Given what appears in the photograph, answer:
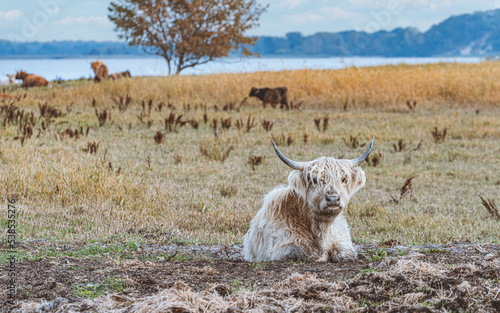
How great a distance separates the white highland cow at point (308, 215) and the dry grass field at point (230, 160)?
123 centimetres

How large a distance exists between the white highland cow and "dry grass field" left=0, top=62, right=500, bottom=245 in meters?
1.23

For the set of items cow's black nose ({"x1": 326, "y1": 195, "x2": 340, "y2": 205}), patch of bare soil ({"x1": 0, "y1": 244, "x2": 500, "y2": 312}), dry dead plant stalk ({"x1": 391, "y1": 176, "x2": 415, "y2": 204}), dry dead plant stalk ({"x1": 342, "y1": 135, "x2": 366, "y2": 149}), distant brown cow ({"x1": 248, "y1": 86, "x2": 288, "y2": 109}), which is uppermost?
distant brown cow ({"x1": 248, "y1": 86, "x2": 288, "y2": 109})

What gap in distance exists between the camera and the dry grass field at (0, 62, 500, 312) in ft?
11.6

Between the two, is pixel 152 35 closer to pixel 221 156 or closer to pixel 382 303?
pixel 221 156

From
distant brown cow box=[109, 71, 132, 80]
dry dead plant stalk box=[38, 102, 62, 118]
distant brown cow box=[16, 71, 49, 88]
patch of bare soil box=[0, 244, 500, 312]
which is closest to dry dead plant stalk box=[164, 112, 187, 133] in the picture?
dry dead plant stalk box=[38, 102, 62, 118]

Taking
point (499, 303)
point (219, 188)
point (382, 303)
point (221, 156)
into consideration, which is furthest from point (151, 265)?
point (221, 156)

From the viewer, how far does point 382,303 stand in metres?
3.37

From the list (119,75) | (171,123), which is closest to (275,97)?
(171,123)

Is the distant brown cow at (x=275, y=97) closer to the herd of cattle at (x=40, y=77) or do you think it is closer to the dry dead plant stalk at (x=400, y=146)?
the dry dead plant stalk at (x=400, y=146)

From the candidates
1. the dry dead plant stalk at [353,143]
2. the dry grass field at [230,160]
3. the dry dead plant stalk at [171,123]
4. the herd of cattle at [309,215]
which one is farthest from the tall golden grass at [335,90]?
the herd of cattle at [309,215]

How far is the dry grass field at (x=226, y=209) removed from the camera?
3533 mm

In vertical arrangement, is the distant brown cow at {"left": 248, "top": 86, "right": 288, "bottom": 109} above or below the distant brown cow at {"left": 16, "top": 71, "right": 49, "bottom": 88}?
below

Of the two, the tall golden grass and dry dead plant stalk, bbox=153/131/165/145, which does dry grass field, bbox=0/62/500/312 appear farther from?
the tall golden grass

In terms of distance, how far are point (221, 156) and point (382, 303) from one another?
26.5ft
